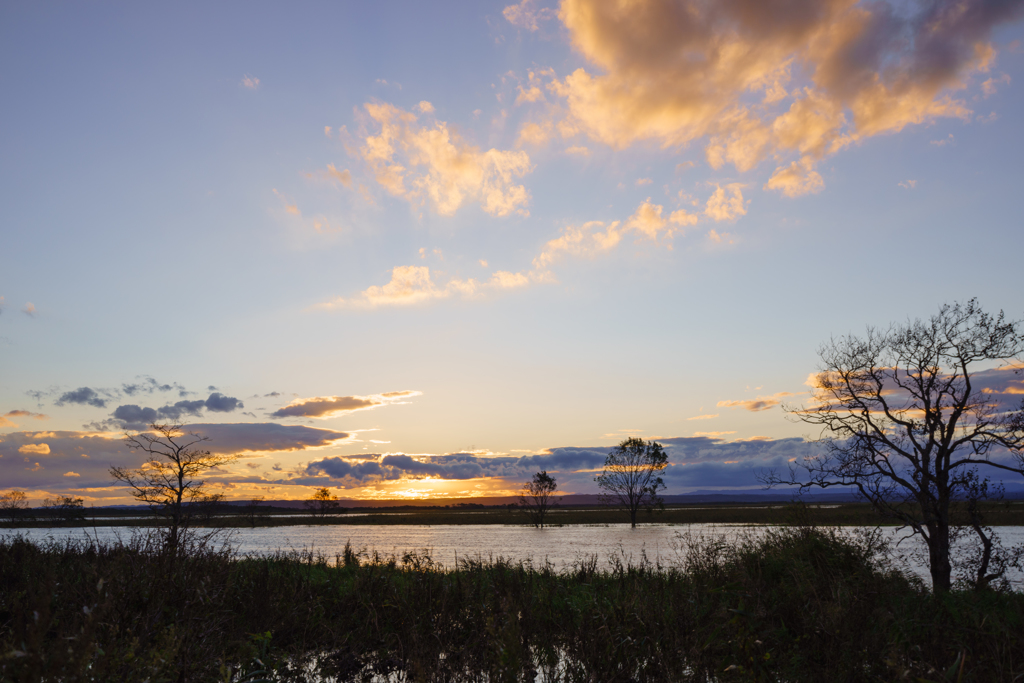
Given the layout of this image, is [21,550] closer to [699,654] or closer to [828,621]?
[699,654]

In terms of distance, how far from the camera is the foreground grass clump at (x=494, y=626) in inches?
237

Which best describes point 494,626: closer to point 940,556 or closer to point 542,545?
point 940,556

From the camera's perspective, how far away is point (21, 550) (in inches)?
803

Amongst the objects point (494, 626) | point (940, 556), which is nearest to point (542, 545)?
point (940, 556)

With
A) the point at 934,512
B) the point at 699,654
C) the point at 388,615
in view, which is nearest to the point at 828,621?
the point at 699,654

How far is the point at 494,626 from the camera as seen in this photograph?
25.6 ft

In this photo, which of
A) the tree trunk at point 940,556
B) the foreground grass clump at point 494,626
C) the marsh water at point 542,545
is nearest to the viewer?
the foreground grass clump at point 494,626

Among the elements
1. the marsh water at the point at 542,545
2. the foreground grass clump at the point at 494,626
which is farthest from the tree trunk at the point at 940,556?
the foreground grass clump at the point at 494,626

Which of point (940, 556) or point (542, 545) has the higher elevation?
point (940, 556)

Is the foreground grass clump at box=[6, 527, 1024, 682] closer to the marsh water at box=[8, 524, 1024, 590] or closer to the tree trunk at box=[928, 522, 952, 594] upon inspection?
the tree trunk at box=[928, 522, 952, 594]

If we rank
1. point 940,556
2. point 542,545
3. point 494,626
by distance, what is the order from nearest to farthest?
point 494,626, point 940,556, point 542,545

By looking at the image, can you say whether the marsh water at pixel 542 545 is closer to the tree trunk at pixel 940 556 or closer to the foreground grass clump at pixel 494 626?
the tree trunk at pixel 940 556

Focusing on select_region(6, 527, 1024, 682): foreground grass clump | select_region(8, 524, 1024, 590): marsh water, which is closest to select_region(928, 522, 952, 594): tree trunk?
select_region(8, 524, 1024, 590): marsh water

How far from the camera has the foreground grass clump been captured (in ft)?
19.8
